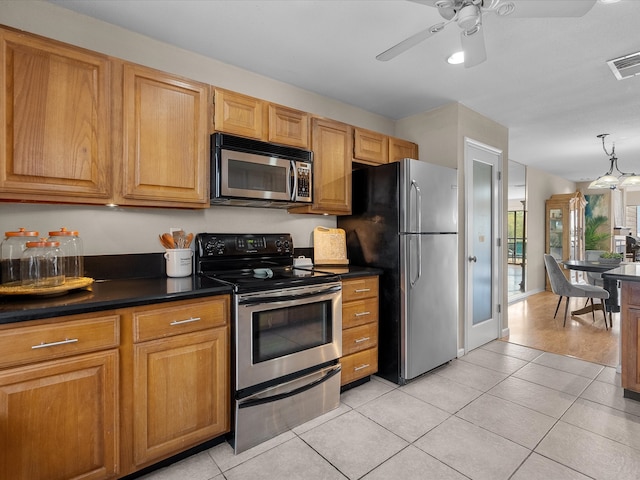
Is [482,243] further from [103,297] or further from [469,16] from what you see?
[103,297]

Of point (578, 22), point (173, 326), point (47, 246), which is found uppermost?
point (578, 22)

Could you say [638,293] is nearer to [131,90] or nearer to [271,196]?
[271,196]

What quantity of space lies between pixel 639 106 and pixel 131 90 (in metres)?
4.62

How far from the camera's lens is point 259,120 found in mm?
2406

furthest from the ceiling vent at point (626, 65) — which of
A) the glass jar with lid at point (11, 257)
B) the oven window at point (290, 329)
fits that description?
the glass jar with lid at point (11, 257)

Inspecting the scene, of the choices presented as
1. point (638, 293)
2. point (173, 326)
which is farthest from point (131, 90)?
point (638, 293)

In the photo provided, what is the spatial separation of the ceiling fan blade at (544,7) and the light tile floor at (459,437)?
220 centimetres

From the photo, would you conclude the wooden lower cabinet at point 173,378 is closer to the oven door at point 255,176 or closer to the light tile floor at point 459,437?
the light tile floor at point 459,437

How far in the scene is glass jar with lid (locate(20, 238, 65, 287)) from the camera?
1649mm

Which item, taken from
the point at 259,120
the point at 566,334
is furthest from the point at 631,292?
the point at 259,120

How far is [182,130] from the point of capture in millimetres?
2080

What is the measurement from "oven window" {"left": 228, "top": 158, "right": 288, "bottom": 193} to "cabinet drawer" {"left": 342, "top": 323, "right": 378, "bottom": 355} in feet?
3.99

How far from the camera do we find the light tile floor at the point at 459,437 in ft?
5.56

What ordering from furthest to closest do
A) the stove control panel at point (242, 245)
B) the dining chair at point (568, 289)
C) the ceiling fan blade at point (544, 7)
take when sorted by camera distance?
the dining chair at point (568, 289) → the stove control panel at point (242, 245) → the ceiling fan blade at point (544, 7)
